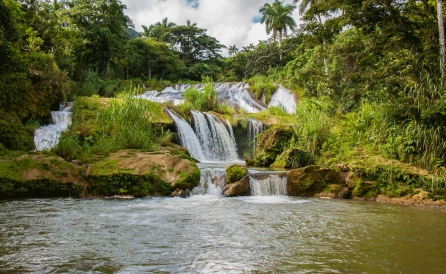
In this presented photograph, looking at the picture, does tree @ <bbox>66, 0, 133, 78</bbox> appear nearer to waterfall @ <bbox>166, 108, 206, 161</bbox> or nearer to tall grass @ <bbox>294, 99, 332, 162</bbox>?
waterfall @ <bbox>166, 108, 206, 161</bbox>

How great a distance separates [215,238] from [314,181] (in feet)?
16.5

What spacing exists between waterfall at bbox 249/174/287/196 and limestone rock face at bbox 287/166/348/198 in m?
0.18

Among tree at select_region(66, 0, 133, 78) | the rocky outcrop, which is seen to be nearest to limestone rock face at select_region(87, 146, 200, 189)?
the rocky outcrop

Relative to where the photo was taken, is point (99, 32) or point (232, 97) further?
point (99, 32)

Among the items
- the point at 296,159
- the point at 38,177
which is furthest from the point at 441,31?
the point at 38,177

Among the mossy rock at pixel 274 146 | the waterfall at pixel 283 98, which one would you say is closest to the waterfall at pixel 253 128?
the mossy rock at pixel 274 146

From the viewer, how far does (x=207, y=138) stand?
50.8 feet

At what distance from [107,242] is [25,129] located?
8.31m

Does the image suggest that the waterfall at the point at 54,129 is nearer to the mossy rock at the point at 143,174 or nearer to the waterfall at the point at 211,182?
the mossy rock at the point at 143,174

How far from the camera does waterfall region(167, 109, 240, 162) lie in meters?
14.7

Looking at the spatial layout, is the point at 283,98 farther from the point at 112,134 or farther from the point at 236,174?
the point at 236,174

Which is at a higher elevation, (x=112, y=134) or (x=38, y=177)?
(x=112, y=134)

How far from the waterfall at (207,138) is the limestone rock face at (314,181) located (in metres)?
6.05

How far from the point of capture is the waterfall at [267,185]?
916cm
